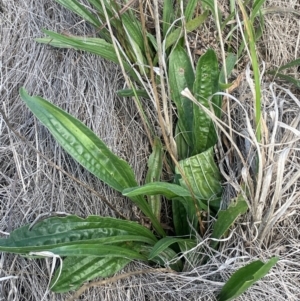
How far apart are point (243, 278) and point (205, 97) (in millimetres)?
369

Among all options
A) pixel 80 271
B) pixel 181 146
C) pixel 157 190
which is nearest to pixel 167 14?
pixel 181 146

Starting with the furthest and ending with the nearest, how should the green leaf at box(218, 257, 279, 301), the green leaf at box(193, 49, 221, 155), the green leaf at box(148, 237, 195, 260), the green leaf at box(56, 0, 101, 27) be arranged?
the green leaf at box(56, 0, 101, 27)
the green leaf at box(193, 49, 221, 155)
the green leaf at box(148, 237, 195, 260)
the green leaf at box(218, 257, 279, 301)

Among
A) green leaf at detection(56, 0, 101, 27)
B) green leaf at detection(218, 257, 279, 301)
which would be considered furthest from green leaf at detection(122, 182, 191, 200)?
green leaf at detection(56, 0, 101, 27)

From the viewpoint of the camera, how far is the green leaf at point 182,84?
0.99m

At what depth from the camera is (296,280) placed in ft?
2.91

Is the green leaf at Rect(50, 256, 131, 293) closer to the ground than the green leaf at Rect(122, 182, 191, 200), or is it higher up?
closer to the ground

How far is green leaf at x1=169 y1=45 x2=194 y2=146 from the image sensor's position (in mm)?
989

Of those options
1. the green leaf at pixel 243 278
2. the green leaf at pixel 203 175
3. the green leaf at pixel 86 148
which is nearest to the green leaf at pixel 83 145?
the green leaf at pixel 86 148

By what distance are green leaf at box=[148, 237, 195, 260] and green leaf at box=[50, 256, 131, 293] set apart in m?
0.08

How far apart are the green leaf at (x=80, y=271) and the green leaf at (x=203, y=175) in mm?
202

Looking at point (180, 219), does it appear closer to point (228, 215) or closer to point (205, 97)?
point (228, 215)

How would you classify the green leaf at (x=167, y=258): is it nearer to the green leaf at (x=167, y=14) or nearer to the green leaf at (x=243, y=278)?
the green leaf at (x=243, y=278)

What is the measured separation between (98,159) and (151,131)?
5.6 inches

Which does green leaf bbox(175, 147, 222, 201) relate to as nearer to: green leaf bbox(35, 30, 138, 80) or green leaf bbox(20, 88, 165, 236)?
green leaf bbox(20, 88, 165, 236)
